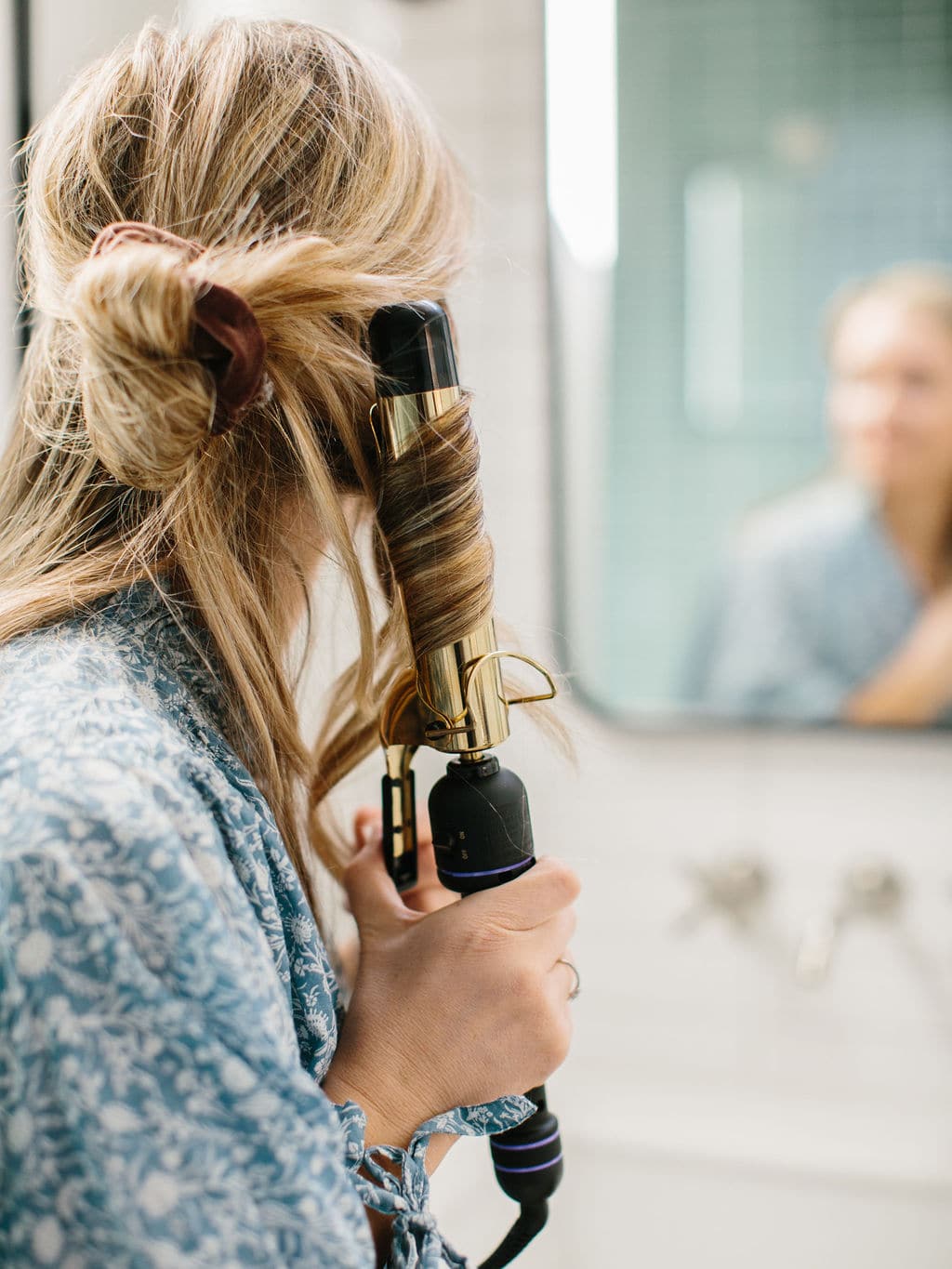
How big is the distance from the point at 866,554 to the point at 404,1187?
972 millimetres

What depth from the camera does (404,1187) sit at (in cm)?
48

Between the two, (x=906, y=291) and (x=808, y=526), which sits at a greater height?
(x=906, y=291)

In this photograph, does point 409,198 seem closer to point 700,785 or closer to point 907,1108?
point 700,785

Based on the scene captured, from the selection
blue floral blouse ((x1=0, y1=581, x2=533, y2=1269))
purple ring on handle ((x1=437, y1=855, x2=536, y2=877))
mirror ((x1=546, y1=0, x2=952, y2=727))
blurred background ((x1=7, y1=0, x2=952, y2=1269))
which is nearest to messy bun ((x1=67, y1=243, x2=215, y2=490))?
blue floral blouse ((x1=0, y1=581, x2=533, y2=1269))

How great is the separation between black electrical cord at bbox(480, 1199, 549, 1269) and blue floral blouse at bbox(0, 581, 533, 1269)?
19 cm

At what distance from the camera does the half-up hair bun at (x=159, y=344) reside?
1.29 ft

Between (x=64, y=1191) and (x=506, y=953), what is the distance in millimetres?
223

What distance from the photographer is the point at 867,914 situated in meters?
1.23

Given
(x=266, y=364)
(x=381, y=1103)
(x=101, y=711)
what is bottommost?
(x=381, y=1103)

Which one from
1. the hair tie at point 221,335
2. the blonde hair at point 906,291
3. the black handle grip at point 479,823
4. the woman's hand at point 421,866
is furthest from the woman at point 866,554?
the hair tie at point 221,335

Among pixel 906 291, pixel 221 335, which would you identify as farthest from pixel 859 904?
pixel 221 335

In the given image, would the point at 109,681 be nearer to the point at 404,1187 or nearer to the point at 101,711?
the point at 101,711

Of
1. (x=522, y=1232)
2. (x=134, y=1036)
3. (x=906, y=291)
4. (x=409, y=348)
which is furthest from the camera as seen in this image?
(x=906, y=291)

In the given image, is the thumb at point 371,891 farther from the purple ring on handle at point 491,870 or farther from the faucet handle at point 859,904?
the faucet handle at point 859,904
